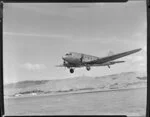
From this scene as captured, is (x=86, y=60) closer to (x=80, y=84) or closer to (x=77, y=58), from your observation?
(x=77, y=58)

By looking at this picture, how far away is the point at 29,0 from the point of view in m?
2.31

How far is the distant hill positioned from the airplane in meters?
0.10

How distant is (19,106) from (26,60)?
1.26ft

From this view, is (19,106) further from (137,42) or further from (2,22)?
(137,42)

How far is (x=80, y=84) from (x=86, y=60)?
0.20 metres

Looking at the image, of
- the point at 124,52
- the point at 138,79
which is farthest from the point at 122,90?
the point at 124,52

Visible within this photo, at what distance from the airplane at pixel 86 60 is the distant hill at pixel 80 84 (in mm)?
102

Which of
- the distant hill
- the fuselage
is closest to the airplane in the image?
the fuselage

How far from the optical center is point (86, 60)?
93.5 inches

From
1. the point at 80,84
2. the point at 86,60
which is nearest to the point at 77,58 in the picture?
the point at 86,60

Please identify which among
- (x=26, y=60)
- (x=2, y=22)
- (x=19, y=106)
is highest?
(x=2, y=22)

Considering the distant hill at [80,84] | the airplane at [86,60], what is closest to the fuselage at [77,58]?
the airplane at [86,60]

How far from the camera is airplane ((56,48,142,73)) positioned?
2.36 meters

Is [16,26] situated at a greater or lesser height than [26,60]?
greater
